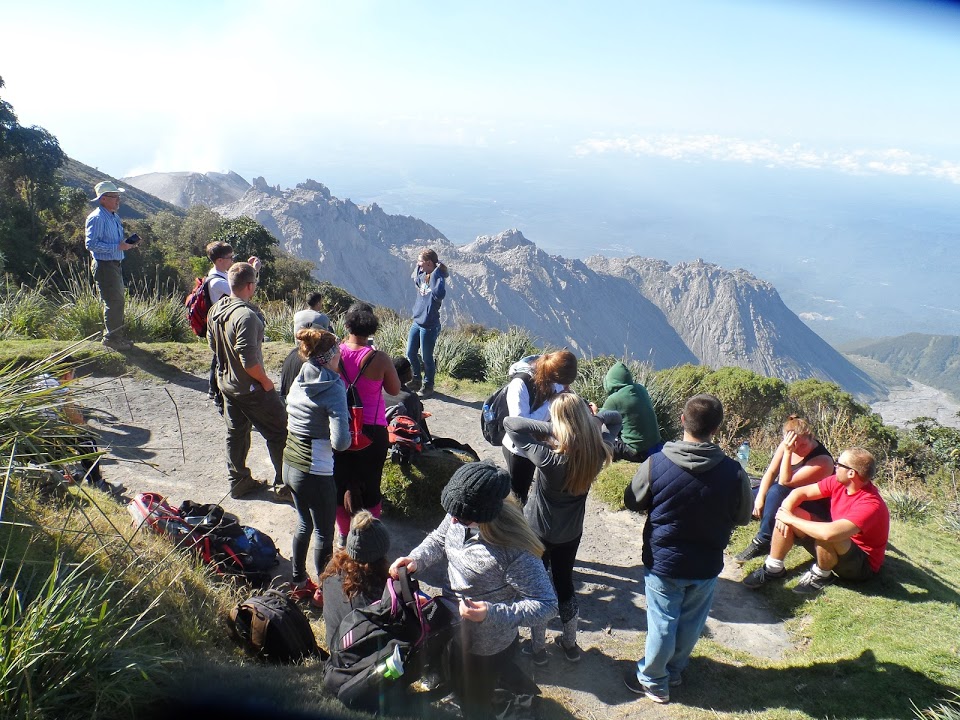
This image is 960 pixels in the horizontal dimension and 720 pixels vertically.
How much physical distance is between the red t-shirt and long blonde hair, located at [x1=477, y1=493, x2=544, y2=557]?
275 cm

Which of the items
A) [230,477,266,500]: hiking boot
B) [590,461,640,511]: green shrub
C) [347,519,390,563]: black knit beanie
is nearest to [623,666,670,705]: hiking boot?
[347,519,390,563]: black knit beanie

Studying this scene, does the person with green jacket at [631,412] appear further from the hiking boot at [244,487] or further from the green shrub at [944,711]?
the hiking boot at [244,487]

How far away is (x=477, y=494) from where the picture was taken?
8.65 feet

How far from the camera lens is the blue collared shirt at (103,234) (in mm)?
6805

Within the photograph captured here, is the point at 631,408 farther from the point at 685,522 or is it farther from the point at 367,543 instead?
the point at 367,543

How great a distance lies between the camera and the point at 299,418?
3.73 m

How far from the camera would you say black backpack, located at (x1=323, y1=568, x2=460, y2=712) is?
2.69 meters

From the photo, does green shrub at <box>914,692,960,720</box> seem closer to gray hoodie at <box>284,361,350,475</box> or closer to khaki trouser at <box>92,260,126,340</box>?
gray hoodie at <box>284,361,350,475</box>

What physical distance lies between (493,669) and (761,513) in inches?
131

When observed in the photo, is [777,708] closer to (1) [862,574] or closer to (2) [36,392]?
(1) [862,574]

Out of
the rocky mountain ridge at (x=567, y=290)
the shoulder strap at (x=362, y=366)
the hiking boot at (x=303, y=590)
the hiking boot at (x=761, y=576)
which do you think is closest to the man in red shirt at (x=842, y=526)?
the hiking boot at (x=761, y=576)

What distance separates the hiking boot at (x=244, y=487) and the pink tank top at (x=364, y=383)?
193cm

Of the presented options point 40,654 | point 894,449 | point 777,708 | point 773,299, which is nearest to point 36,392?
point 40,654

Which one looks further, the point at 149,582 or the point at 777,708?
the point at 777,708
